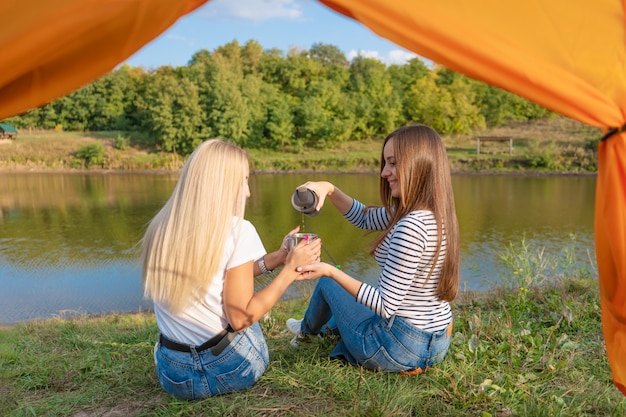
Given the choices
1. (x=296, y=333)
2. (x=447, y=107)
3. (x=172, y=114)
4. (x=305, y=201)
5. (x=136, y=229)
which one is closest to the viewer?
(x=305, y=201)

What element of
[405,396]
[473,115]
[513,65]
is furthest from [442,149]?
[473,115]

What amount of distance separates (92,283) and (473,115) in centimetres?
2694

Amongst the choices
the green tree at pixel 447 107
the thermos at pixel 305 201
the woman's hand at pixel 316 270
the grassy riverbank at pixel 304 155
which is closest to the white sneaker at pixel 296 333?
the thermos at pixel 305 201

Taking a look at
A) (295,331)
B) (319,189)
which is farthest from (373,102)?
(319,189)

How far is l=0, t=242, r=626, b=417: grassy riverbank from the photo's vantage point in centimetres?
210

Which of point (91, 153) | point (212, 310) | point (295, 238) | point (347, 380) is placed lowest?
point (347, 380)

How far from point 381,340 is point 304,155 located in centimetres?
2659

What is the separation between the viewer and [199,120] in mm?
28781

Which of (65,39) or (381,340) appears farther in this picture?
(381,340)

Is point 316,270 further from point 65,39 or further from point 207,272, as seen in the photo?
point 65,39

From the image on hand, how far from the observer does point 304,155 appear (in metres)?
28.6

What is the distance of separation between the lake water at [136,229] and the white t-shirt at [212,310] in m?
0.42

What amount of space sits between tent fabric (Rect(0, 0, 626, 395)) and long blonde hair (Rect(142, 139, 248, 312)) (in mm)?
495

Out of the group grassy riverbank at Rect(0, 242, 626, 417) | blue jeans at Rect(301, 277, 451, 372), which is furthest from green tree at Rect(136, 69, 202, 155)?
blue jeans at Rect(301, 277, 451, 372)
